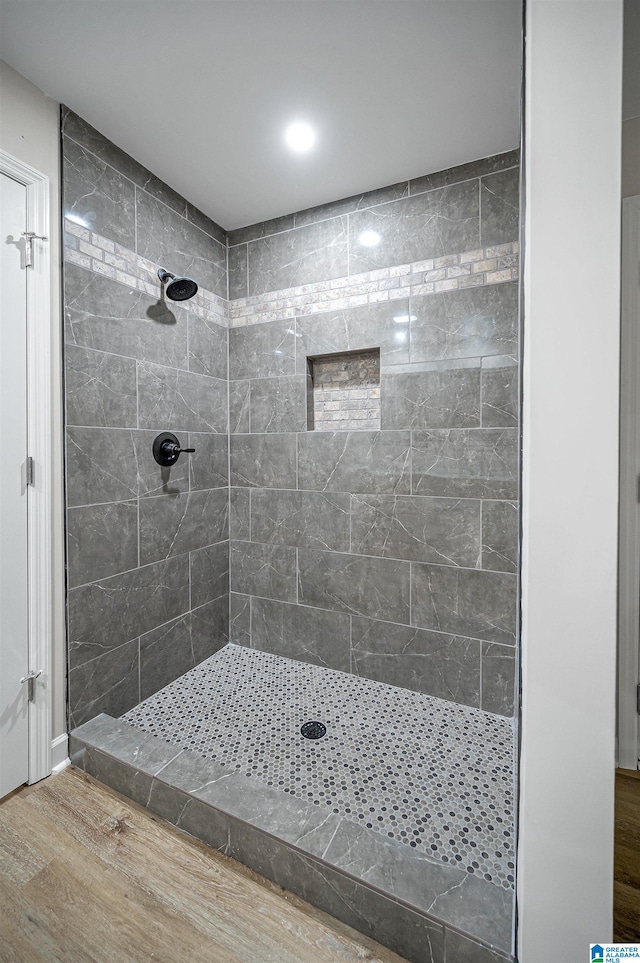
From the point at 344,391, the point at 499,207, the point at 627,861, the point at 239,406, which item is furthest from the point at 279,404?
the point at 627,861

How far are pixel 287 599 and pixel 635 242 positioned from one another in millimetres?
2504

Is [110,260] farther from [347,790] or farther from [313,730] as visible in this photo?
[347,790]

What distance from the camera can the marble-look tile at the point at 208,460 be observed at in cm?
255

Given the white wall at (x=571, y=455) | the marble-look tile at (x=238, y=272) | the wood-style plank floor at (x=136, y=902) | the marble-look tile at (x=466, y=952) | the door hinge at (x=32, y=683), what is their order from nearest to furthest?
1. the white wall at (x=571, y=455)
2. the marble-look tile at (x=466, y=952)
3. the wood-style plank floor at (x=136, y=902)
4. the door hinge at (x=32, y=683)
5. the marble-look tile at (x=238, y=272)

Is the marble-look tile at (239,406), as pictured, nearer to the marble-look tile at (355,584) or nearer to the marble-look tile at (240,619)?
the marble-look tile at (355,584)

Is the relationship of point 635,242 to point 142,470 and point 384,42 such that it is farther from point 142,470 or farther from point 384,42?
point 142,470

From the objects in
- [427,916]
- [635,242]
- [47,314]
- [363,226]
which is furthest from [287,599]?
[635,242]

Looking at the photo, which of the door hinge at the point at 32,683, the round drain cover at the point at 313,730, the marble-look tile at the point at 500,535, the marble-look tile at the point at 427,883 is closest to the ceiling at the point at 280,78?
the marble-look tile at the point at 500,535

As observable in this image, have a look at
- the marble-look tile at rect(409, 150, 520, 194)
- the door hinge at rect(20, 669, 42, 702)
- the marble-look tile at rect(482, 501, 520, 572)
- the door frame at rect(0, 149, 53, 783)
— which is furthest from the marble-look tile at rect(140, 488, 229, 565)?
the marble-look tile at rect(409, 150, 520, 194)

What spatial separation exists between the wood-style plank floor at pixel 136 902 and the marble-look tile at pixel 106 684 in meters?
0.39

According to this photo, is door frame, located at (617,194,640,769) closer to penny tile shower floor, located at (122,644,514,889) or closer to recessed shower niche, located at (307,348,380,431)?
penny tile shower floor, located at (122,644,514,889)

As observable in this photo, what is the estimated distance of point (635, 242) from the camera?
1.72m

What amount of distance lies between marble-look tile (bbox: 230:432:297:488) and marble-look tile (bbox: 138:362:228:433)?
0.19 metres

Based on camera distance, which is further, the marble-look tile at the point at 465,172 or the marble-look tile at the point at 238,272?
the marble-look tile at the point at 238,272
